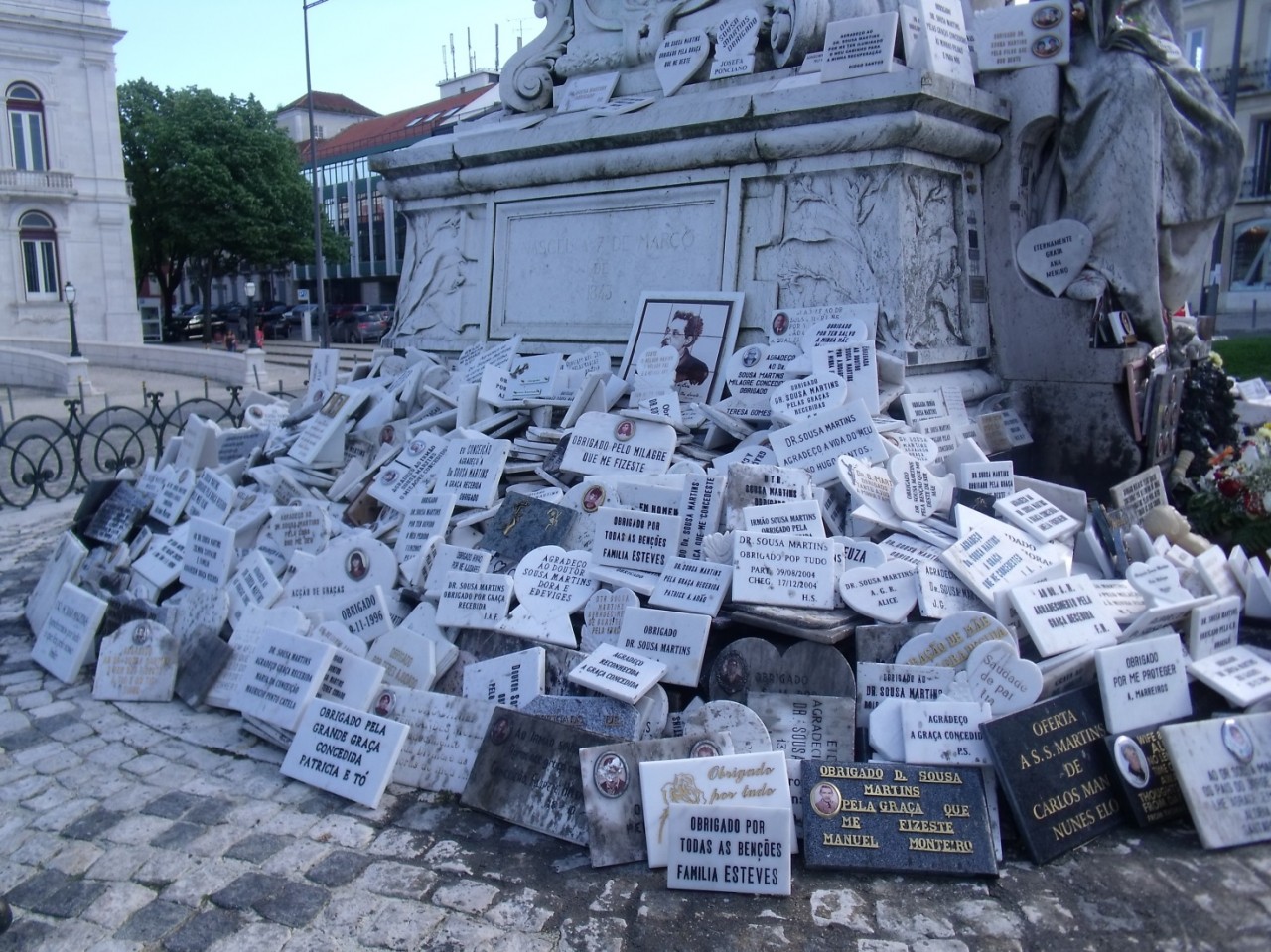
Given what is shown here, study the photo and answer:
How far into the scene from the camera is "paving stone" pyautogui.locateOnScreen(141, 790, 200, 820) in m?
3.30

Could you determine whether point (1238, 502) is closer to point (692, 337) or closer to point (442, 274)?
point (692, 337)

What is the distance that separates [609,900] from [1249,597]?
9.06 feet

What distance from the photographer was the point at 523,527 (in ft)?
15.0

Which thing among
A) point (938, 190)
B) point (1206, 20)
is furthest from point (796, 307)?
point (1206, 20)

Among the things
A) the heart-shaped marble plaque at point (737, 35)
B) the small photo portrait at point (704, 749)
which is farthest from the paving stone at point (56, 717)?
the heart-shaped marble plaque at point (737, 35)

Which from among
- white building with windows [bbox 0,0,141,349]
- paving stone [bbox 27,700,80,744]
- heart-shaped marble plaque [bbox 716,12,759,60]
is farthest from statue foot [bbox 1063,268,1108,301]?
white building with windows [bbox 0,0,141,349]

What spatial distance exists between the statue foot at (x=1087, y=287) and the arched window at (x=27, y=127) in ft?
134

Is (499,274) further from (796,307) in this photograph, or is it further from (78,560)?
(78,560)

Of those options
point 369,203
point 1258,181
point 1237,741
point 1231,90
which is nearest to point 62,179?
point 369,203

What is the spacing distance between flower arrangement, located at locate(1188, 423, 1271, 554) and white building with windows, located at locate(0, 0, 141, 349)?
37895 mm

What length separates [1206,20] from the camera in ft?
109

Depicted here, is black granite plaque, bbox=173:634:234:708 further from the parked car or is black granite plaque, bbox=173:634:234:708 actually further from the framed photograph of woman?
the parked car

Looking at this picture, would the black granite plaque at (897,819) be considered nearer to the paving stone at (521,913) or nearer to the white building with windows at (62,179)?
the paving stone at (521,913)

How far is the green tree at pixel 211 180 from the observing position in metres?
43.4
